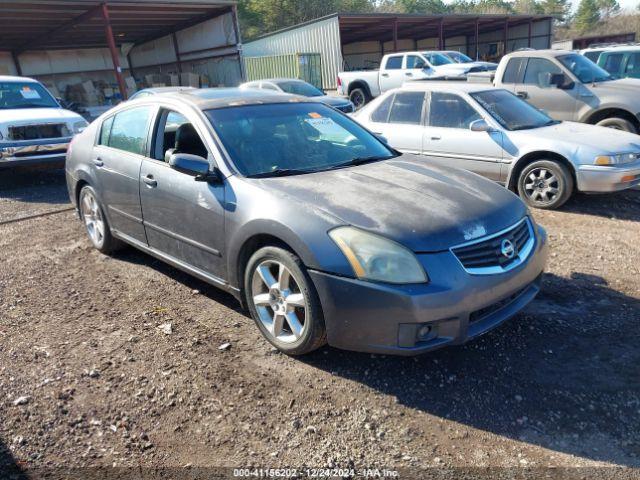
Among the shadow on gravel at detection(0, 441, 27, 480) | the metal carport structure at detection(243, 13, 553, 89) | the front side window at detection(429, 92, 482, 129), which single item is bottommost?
the shadow on gravel at detection(0, 441, 27, 480)

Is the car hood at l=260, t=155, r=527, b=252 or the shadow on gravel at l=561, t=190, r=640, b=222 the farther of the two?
the shadow on gravel at l=561, t=190, r=640, b=222

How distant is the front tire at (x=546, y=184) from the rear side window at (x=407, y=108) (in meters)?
1.69

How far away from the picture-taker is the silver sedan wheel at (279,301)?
3066mm

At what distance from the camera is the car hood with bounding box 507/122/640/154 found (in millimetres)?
5871

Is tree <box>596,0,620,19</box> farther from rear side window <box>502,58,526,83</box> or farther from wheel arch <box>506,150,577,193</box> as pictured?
wheel arch <box>506,150,577,193</box>

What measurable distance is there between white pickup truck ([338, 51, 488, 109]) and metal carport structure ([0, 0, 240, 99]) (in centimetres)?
567

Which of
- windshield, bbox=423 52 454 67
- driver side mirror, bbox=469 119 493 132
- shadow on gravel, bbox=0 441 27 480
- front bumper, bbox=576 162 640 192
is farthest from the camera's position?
windshield, bbox=423 52 454 67

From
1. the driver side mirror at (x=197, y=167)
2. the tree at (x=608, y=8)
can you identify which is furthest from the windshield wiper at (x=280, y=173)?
the tree at (x=608, y=8)

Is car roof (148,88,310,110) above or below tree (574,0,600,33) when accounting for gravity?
below

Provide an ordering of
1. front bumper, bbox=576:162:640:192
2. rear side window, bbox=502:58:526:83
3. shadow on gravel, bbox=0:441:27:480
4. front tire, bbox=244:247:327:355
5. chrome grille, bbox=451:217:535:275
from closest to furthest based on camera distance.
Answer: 1. shadow on gravel, bbox=0:441:27:480
2. chrome grille, bbox=451:217:535:275
3. front tire, bbox=244:247:327:355
4. front bumper, bbox=576:162:640:192
5. rear side window, bbox=502:58:526:83

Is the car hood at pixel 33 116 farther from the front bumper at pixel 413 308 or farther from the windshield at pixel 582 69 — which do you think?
the windshield at pixel 582 69

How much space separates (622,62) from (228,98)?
11.2 meters

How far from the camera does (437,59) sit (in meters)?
19.4

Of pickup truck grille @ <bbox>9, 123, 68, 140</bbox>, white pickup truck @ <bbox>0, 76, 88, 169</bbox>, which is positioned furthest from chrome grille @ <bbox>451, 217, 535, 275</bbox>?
pickup truck grille @ <bbox>9, 123, 68, 140</bbox>
